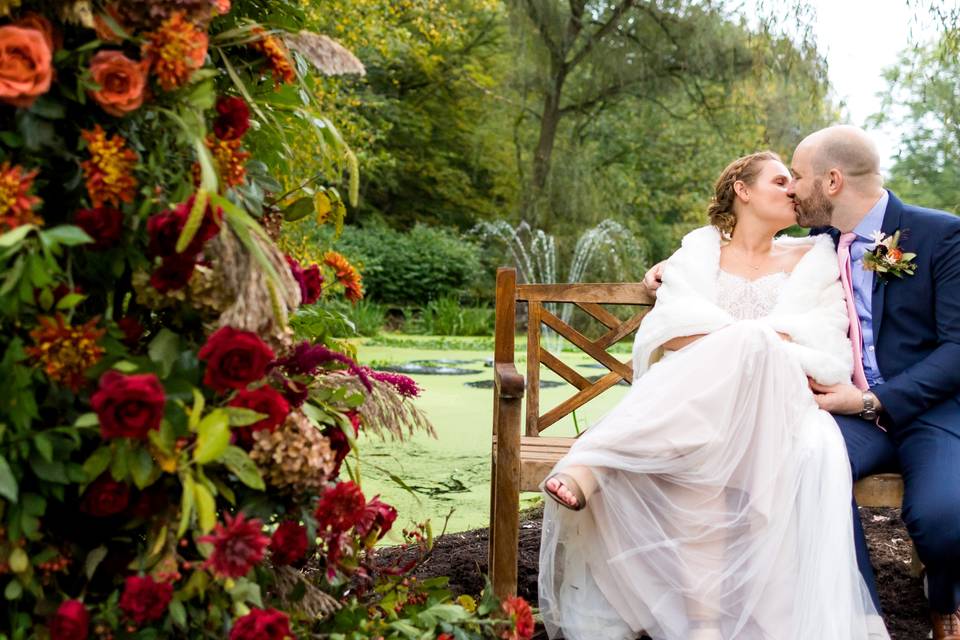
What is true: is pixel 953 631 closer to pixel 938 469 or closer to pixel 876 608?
pixel 876 608

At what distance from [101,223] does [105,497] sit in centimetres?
41

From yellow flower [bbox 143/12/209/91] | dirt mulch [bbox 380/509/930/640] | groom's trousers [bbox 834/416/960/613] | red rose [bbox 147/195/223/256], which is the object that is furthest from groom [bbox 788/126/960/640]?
yellow flower [bbox 143/12/209/91]

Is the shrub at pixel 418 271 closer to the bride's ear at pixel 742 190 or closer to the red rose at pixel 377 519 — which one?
the bride's ear at pixel 742 190

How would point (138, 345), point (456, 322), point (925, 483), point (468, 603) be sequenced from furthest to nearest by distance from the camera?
point (456, 322) < point (925, 483) < point (468, 603) < point (138, 345)

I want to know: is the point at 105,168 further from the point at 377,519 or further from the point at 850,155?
the point at 850,155

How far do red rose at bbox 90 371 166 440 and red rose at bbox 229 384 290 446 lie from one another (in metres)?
0.15

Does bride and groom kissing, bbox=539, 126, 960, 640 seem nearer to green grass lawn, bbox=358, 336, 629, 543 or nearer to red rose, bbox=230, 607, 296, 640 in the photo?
green grass lawn, bbox=358, 336, 629, 543

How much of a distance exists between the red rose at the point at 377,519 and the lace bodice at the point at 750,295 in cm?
153

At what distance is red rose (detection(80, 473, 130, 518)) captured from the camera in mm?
1451

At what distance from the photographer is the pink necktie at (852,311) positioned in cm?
280

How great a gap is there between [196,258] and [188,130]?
21 centimetres

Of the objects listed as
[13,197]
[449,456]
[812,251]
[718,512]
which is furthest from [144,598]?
[449,456]

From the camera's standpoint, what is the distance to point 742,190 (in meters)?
3.21

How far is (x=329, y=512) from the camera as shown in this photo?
1.72 m
